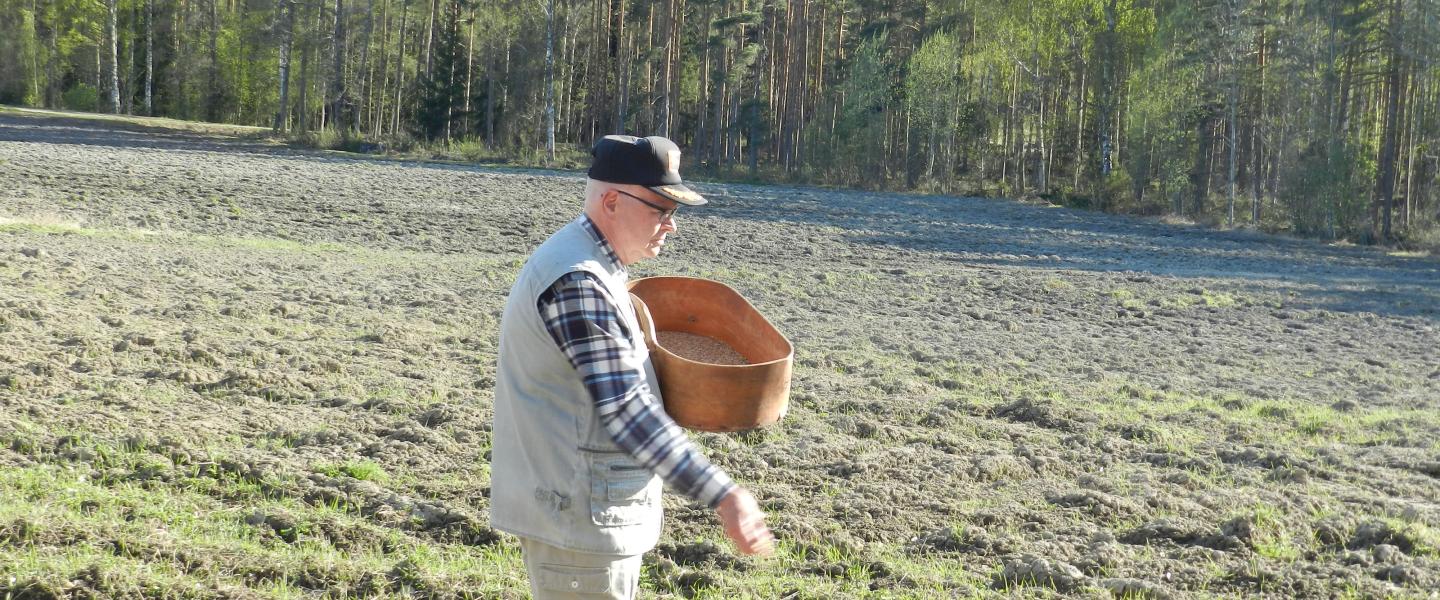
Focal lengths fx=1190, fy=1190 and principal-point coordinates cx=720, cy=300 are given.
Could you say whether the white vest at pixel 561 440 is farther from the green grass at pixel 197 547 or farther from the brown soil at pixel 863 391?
the brown soil at pixel 863 391

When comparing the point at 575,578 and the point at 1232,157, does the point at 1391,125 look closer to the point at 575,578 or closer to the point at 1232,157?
the point at 1232,157

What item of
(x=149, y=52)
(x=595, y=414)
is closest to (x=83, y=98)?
(x=149, y=52)

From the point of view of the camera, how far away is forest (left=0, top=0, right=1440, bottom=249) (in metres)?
36.0

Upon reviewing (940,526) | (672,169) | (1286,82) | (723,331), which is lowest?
(940,526)

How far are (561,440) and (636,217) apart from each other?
0.51 meters

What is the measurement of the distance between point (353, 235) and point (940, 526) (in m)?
13.9

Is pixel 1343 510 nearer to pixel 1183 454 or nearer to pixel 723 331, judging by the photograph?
pixel 1183 454

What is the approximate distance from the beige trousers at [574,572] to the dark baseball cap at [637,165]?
2.63ft

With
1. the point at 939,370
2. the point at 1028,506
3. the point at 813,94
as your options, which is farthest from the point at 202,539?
the point at 813,94

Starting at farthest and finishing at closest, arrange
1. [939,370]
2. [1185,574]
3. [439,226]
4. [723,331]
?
[439,226]
[939,370]
[1185,574]
[723,331]

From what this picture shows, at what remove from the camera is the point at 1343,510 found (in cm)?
643

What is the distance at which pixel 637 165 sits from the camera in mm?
2537

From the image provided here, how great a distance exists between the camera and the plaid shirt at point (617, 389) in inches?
93.0

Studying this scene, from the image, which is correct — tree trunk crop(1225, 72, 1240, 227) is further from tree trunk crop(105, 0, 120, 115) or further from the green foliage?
the green foliage
